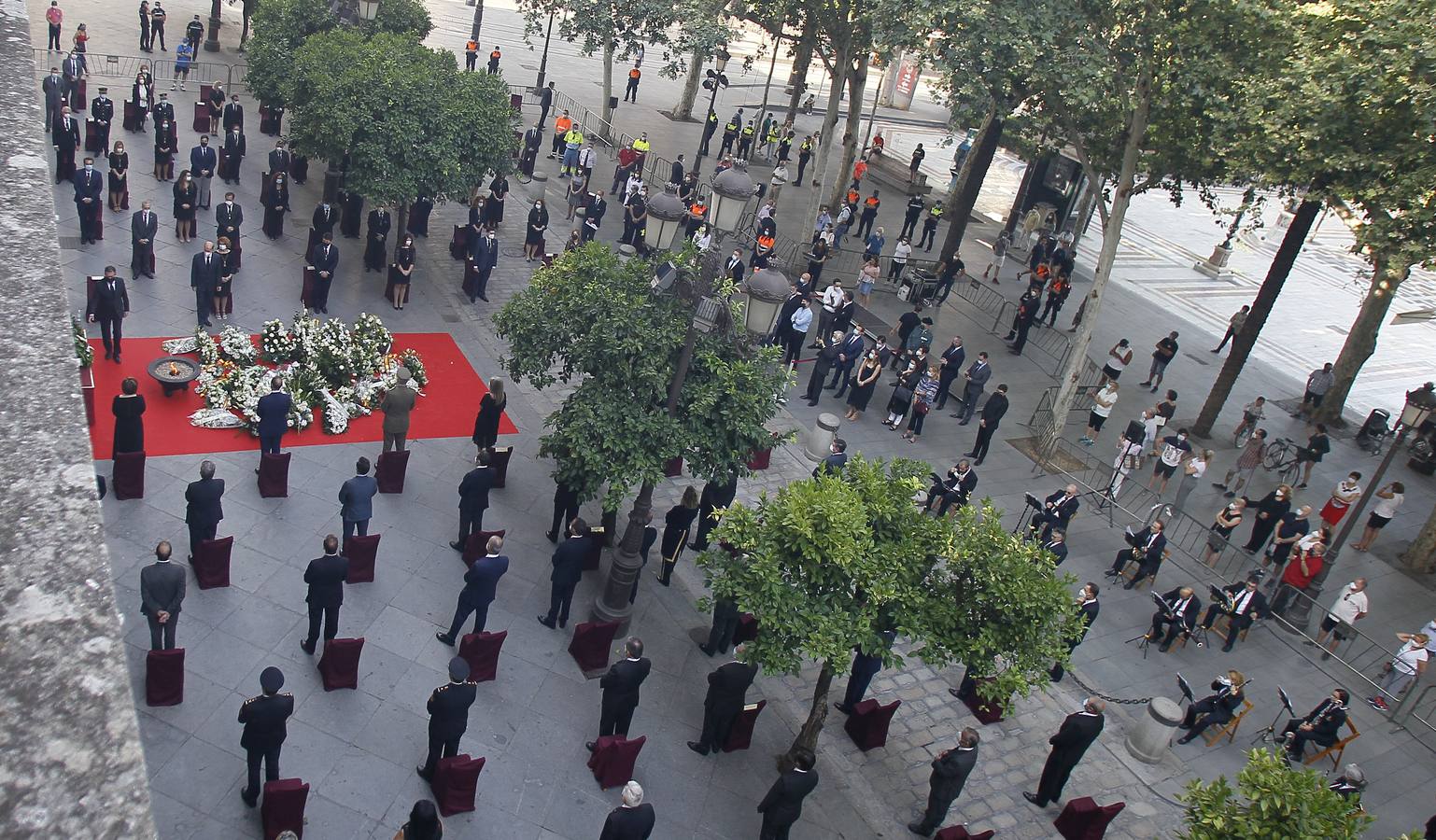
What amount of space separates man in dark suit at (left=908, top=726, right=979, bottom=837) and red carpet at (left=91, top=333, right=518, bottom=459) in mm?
9066

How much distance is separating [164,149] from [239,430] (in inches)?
412

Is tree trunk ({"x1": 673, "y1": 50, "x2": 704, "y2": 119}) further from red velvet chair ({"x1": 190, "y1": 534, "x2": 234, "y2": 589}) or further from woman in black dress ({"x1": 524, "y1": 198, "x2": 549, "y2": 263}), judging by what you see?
red velvet chair ({"x1": 190, "y1": 534, "x2": 234, "y2": 589})

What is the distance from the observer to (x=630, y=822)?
9.68 meters

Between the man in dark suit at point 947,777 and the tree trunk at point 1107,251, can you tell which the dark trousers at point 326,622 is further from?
the tree trunk at point 1107,251

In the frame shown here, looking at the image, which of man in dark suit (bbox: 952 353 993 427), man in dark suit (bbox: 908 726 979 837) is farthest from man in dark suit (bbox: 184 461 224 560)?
man in dark suit (bbox: 952 353 993 427)

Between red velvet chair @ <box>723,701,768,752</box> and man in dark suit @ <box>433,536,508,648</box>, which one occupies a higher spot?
man in dark suit @ <box>433,536,508,648</box>

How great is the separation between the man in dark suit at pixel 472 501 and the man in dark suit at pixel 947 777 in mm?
6438

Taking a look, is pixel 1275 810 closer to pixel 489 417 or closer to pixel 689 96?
pixel 489 417

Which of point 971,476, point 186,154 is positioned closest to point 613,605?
point 971,476

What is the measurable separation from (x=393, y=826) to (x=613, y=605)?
4.15m

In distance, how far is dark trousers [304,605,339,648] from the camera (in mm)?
11906

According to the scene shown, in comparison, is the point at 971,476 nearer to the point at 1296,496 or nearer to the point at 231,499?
the point at 1296,496

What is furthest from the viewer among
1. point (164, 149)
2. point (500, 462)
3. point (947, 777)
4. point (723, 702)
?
point (164, 149)

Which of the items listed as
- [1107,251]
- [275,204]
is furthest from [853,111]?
[275,204]
